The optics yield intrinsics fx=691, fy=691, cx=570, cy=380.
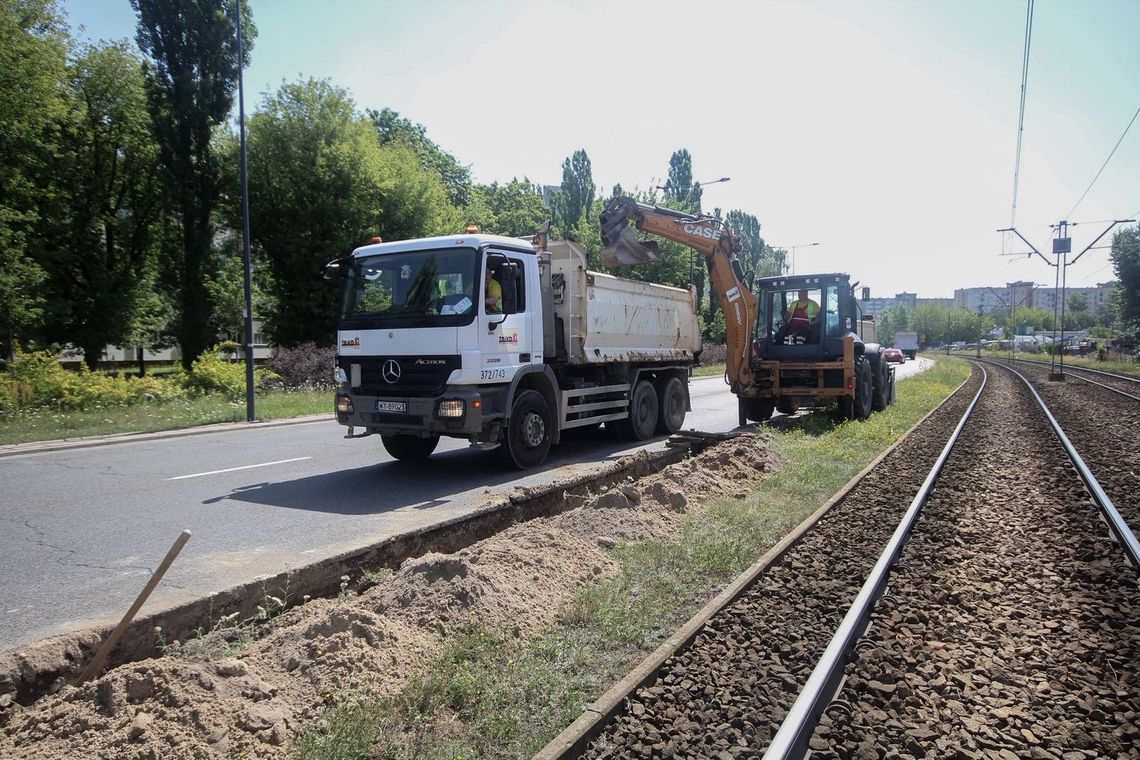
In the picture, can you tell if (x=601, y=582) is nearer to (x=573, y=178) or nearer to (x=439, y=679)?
(x=439, y=679)

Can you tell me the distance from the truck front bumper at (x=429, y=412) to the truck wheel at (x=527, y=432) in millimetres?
505

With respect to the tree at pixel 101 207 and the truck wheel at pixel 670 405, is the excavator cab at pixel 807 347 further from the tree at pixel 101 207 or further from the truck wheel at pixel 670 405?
the tree at pixel 101 207

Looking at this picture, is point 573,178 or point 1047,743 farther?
point 573,178

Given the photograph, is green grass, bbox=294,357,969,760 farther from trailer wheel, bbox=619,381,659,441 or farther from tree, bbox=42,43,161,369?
tree, bbox=42,43,161,369

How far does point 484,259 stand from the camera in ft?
27.6

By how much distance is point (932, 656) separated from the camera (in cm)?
391

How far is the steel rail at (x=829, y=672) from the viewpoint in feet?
9.65

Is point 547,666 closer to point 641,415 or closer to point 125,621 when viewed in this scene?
point 125,621

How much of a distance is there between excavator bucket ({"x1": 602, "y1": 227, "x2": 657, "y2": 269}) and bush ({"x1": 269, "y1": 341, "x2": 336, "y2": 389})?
12.5 metres

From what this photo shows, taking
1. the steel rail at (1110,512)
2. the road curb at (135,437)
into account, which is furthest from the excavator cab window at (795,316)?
the road curb at (135,437)

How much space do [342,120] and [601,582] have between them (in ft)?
95.5

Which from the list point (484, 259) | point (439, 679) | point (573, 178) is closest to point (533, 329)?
point (484, 259)

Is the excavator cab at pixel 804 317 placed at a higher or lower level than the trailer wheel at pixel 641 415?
higher

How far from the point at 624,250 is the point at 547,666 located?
9358 mm
